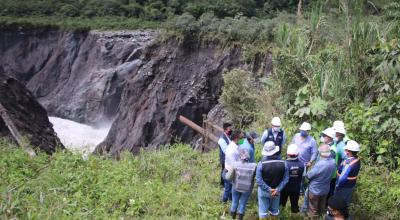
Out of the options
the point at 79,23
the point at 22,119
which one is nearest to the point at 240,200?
the point at 22,119

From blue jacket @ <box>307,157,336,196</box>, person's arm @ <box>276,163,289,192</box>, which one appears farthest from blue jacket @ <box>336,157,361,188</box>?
person's arm @ <box>276,163,289,192</box>

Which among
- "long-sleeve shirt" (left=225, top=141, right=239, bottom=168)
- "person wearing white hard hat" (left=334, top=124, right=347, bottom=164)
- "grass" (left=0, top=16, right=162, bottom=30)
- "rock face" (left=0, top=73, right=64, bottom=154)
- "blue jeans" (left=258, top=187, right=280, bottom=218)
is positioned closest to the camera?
"blue jeans" (left=258, top=187, right=280, bottom=218)

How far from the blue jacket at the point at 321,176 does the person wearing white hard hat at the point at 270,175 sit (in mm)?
413

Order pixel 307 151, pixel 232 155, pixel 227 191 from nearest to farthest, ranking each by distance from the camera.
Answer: pixel 232 155 → pixel 307 151 → pixel 227 191

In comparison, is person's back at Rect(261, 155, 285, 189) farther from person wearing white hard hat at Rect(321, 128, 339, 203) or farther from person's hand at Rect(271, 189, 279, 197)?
person wearing white hard hat at Rect(321, 128, 339, 203)

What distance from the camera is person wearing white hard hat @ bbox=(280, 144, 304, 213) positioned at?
6.15m

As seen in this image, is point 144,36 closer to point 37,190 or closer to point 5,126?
point 5,126

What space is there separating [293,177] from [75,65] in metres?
25.6

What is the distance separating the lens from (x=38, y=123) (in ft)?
42.9

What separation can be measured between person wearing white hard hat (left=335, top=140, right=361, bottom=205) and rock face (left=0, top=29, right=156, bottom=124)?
64.8ft

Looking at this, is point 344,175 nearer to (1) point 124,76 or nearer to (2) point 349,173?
(2) point 349,173

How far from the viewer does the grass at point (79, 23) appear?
3080cm

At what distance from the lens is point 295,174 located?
245 inches

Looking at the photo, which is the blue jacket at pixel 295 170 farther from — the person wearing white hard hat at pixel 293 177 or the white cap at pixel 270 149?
the white cap at pixel 270 149
